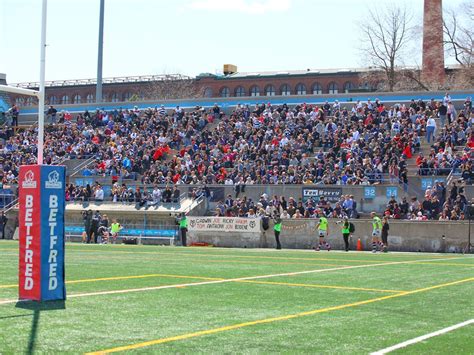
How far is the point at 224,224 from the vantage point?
37.8 metres

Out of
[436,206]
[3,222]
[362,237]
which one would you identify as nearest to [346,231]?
[362,237]

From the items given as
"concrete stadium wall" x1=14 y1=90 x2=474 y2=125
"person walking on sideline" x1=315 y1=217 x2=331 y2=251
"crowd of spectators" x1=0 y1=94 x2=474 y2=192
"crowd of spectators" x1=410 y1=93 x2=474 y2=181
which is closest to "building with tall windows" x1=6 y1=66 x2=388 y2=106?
"concrete stadium wall" x1=14 y1=90 x2=474 y2=125

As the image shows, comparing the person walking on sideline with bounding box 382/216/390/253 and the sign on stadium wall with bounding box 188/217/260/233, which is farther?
the sign on stadium wall with bounding box 188/217/260/233

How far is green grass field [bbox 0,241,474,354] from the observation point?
7902 mm

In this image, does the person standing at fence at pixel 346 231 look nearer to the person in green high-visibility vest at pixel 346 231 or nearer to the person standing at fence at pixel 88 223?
the person in green high-visibility vest at pixel 346 231

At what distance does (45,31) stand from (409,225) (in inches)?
988

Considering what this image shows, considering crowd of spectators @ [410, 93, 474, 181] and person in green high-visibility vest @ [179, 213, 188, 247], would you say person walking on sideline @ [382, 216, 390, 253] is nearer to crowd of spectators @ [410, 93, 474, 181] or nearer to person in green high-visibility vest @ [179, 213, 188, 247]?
crowd of spectators @ [410, 93, 474, 181]

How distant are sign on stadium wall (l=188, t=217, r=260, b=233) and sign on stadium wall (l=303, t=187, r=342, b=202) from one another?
2884 mm

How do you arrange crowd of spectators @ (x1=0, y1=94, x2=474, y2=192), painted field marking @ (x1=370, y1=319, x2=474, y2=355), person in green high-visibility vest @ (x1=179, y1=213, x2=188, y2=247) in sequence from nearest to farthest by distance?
1. painted field marking @ (x1=370, y1=319, x2=474, y2=355)
2. person in green high-visibility vest @ (x1=179, y1=213, x2=188, y2=247)
3. crowd of spectators @ (x1=0, y1=94, x2=474, y2=192)

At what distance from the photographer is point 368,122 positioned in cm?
4119

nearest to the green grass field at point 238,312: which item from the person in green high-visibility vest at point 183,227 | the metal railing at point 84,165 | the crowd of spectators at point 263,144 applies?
the person in green high-visibility vest at point 183,227

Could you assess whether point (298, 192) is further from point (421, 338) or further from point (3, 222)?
point (421, 338)

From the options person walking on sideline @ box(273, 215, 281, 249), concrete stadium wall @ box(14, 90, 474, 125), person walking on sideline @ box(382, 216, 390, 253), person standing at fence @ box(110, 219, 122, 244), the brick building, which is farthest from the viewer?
the brick building

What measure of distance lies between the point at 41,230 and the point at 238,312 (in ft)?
8.95
